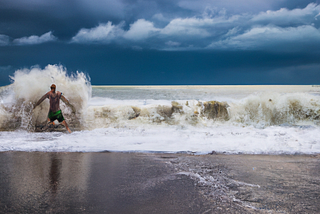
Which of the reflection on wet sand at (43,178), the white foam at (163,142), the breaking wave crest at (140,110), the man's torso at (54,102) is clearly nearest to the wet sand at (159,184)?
the reflection on wet sand at (43,178)

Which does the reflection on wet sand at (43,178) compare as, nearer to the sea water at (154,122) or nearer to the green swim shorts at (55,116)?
the sea water at (154,122)

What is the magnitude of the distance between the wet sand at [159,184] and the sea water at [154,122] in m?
1.20

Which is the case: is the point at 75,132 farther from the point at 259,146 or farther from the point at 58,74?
the point at 259,146

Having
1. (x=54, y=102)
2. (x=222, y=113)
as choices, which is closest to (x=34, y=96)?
(x=54, y=102)

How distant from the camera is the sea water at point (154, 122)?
694cm

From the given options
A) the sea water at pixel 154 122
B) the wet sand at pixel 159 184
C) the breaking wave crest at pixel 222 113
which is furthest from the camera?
the breaking wave crest at pixel 222 113

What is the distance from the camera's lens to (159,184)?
3.82 meters

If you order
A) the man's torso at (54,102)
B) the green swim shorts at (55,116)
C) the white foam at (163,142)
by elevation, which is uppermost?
the man's torso at (54,102)

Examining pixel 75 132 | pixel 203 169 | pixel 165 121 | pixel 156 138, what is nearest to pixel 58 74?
pixel 75 132

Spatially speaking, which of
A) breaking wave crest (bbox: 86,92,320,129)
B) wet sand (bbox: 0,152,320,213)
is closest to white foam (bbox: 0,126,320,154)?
wet sand (bbox: 0,152,320,213)

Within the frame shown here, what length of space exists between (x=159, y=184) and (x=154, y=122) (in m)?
6.87

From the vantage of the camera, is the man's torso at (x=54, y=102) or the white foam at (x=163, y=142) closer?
the white foam at (x=163, y=142)

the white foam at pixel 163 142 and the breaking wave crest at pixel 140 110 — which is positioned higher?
the breaking wave crest at pixel 140 110

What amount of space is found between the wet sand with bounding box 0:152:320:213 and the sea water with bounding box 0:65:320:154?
1.20 metres
